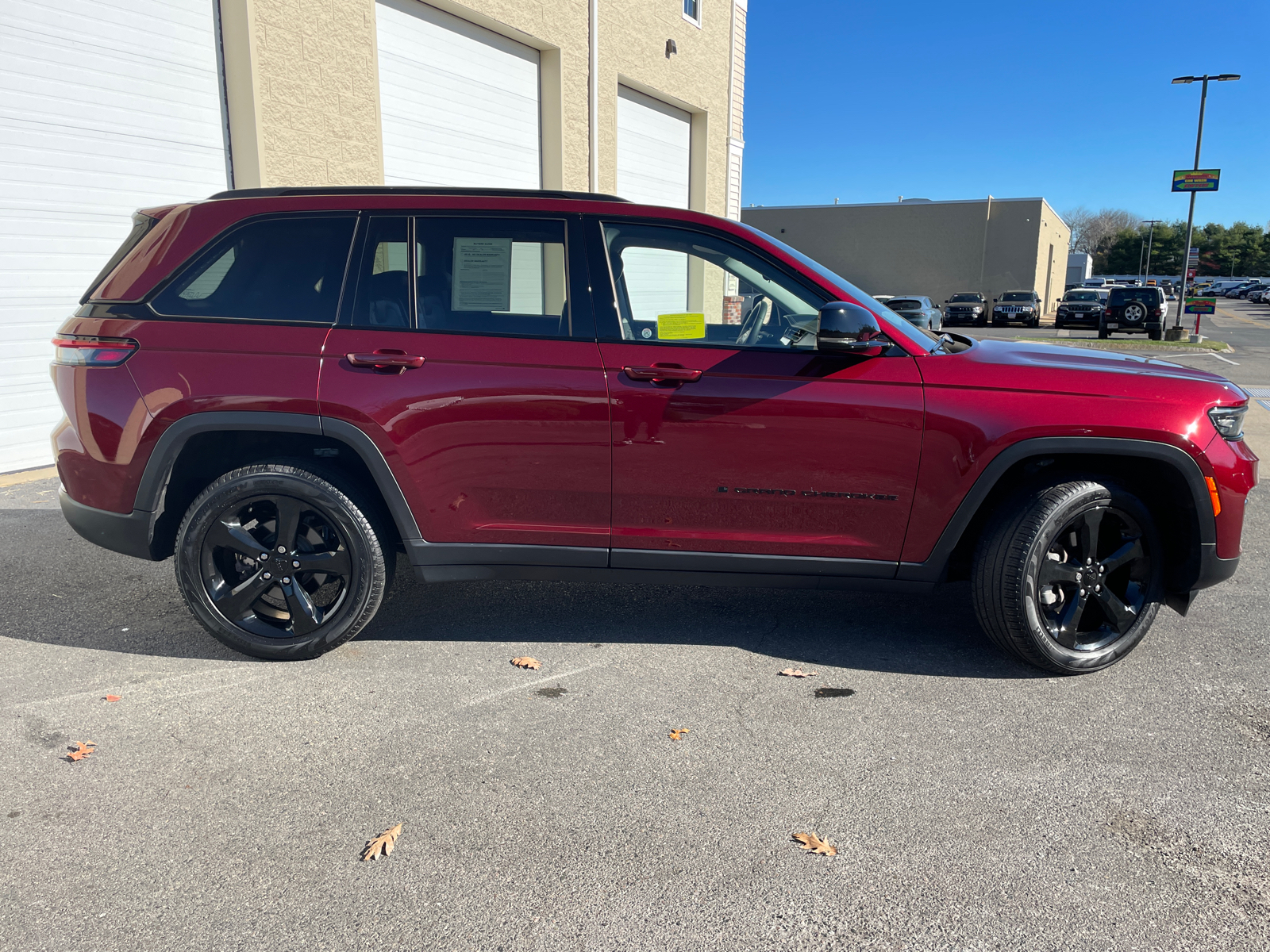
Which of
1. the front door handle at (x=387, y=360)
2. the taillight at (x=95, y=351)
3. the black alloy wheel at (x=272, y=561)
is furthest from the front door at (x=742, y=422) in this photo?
the taillight at (x=95, y=351)

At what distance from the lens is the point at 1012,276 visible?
49.3 metres

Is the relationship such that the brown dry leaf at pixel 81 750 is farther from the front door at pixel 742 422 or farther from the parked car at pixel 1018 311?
the parked car at pixel 1018 311

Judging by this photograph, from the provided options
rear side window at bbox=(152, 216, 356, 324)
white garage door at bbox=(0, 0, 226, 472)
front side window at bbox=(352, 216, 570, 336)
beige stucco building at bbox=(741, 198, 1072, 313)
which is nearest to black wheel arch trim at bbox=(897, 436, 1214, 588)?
front side window at bbox=(352, 216, 570, 336)

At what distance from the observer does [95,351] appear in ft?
12.0

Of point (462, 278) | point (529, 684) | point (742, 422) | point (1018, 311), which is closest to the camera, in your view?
point (742, 422)

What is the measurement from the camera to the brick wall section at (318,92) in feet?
27.5

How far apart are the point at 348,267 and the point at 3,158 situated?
522cm

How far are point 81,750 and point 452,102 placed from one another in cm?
951

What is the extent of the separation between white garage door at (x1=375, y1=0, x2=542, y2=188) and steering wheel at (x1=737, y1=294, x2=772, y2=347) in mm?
7167

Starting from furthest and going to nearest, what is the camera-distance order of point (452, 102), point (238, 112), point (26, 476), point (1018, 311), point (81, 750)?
point (1018, 311), point (452, 102), point (238, 112), point (26, 476), point (81, 750)

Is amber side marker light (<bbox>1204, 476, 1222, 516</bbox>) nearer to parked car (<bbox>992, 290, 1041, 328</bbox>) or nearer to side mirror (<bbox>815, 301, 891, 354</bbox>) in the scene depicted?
side mirror (<bbox>815, 301, 891, 354</bbox>)

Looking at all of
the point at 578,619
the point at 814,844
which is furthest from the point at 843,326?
the point at 578,619

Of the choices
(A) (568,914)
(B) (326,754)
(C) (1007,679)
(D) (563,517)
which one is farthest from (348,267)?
(C) (1007,679)

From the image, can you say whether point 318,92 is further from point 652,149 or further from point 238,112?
point 652,149
